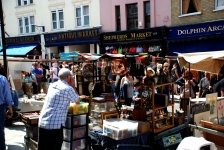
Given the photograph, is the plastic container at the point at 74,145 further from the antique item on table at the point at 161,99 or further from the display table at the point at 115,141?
the antique item on table at the point at 161,99

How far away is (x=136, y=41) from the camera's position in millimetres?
17125

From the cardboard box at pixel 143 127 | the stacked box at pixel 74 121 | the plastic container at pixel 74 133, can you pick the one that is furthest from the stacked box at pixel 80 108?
the cardboard box at pixel 143 127

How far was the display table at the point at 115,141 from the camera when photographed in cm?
500

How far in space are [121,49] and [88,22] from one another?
12.7 ft

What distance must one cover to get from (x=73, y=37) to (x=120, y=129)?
16.1m

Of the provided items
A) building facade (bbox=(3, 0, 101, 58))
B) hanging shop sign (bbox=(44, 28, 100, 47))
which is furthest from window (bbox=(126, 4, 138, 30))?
hanging shop sign (bbox=(44, 28, 100, 47))

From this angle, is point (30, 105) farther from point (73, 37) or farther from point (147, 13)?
point (73, 37)

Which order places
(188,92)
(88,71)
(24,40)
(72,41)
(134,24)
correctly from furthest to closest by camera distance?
1. (24,40)
2. (72,41)
3. (134,24)
4. (88,71)
5. (188,92)

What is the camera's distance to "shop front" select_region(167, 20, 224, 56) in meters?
14.3

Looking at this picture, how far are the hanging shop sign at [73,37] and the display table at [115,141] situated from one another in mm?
14138

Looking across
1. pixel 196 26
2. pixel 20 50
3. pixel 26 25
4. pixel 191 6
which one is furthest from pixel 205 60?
pixel 26 25

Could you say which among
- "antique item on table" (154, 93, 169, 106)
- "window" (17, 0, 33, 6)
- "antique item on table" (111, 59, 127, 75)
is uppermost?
"window" (17, 0, 33, 6)

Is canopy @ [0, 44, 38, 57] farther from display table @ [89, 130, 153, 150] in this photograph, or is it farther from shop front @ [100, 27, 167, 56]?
display table @ [89, 130, 153, 150]

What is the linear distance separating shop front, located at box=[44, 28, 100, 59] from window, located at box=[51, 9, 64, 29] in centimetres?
76
